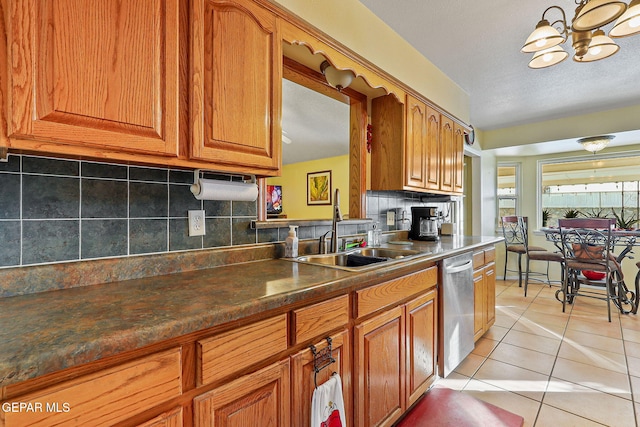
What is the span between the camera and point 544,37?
174 cm

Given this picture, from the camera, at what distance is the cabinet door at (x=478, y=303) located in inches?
92.9

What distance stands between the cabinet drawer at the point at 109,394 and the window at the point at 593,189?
231 inches

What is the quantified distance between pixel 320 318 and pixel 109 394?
0.65 meters

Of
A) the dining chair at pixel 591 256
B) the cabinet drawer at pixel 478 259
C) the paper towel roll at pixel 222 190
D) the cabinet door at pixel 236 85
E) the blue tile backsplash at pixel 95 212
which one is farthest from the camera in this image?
the dining chair at pixel 591 256

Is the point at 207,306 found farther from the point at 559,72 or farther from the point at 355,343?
the point at 559,72

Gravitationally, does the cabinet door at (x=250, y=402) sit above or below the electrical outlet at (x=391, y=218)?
below

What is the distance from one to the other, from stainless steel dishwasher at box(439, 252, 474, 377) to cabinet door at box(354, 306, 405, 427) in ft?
1.71

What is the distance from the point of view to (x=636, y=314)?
10.8ft

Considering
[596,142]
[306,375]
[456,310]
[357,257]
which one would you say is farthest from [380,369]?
[596,142]

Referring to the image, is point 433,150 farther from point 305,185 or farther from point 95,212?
point 95,212

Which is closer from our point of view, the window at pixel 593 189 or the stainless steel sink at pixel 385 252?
the stainless steel sink at pixel 385 252

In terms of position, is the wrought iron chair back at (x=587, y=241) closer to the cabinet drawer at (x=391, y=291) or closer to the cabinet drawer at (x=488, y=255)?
the cabinet drawer at (x=488, y=255)

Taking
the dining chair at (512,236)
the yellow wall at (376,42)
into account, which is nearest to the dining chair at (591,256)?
the dining chair at (512,236)

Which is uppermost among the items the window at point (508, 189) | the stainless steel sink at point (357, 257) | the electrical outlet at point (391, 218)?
the window at point (508, 189)
